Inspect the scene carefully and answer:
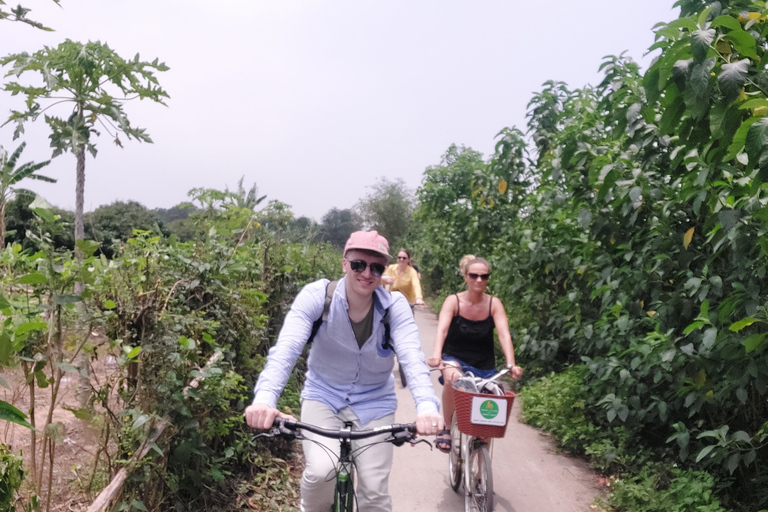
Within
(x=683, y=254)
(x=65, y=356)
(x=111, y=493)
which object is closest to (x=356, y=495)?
(x=111, y=493)

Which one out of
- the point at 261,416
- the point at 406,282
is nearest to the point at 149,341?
the point at 261,416

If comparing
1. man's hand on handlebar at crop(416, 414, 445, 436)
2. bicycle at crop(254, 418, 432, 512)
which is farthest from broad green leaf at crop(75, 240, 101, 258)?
man's hand on handlebar at crop(416, 414, 445, 436)

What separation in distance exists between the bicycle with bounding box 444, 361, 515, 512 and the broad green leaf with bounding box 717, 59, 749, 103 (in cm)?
225

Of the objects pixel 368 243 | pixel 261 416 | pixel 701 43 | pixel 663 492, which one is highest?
pixel 701 43

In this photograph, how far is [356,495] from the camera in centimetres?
306

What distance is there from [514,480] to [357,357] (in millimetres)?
3300

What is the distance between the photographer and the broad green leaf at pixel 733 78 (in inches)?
120

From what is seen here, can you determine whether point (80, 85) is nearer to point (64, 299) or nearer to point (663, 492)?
point (64, 299)

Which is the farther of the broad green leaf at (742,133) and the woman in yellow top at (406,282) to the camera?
the woman in yellow top at (406,282)

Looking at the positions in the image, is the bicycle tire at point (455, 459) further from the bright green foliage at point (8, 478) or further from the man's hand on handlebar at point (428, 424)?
the bright green foliage at point (8, 478)

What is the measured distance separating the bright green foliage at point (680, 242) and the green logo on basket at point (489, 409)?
4.98ft

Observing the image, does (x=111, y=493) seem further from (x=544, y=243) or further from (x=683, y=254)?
(x=544, y=243)

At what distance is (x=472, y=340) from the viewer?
550 centimetres

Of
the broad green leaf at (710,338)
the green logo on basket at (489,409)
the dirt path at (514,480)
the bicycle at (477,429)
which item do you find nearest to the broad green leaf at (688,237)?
the broad green leaf at (710,338)
